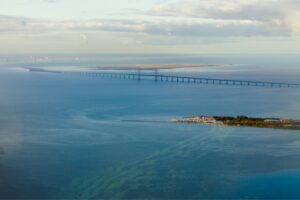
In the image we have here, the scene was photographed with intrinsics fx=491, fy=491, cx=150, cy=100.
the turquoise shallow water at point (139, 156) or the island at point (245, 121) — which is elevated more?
the island at point (245, 121)

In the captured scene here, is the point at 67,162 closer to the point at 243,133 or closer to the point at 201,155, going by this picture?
the point at 201,155

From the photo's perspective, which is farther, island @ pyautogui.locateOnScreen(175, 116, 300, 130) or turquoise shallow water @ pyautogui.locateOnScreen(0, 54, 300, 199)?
island @ pyautogui.locateOnScreen(175, 116, 300, 130)

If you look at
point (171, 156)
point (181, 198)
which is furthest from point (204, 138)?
point (181, 198)

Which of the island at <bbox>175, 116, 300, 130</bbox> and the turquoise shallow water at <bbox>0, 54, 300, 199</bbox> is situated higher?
the island at <bbox>175, 116, 300, 130</bbox>

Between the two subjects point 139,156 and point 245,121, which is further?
point 245,121
